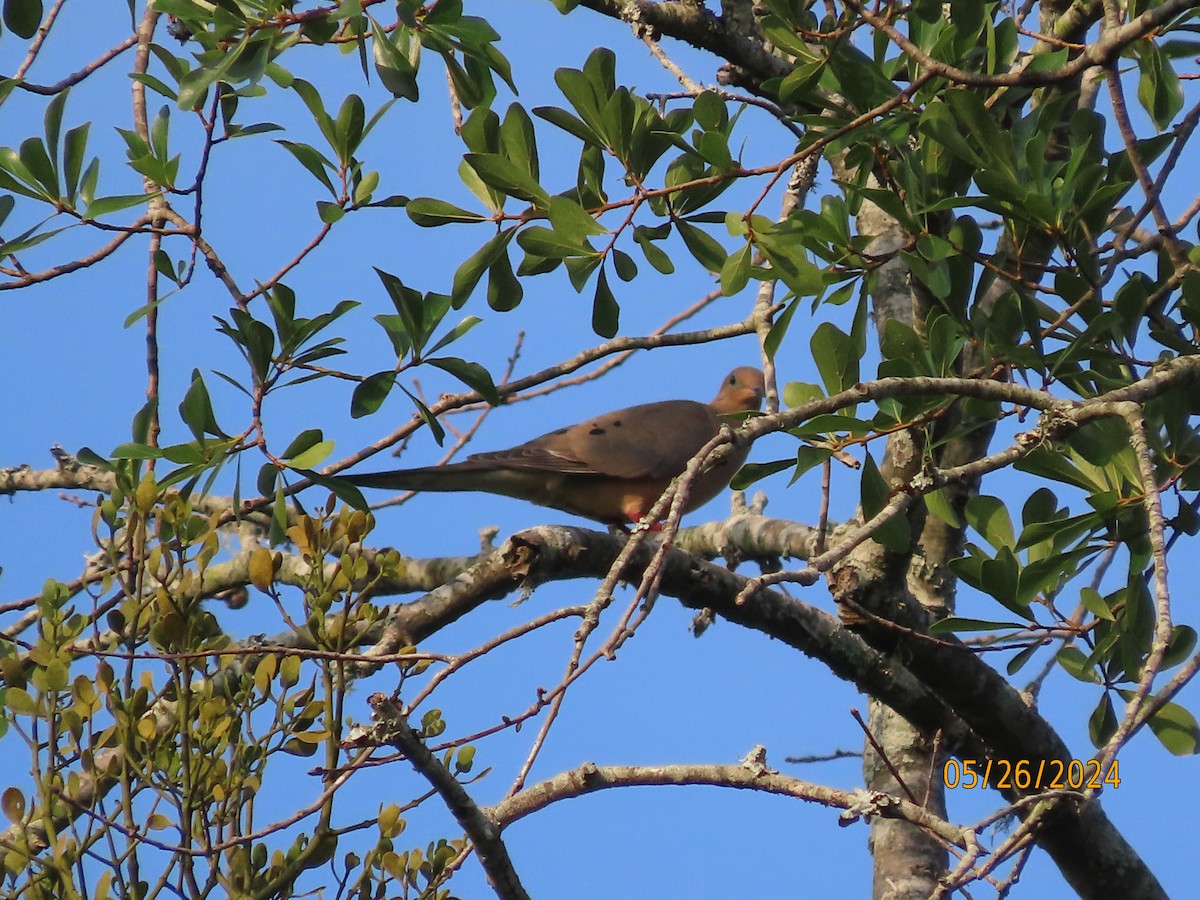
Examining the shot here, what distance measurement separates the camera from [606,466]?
5.22 m

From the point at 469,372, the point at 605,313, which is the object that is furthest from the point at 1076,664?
the point at 469,372

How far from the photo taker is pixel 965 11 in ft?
8.98

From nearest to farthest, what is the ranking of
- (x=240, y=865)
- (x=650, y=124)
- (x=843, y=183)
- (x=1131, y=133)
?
(x=240, y=865), (x=1131, y=133), (x=843, y=183), (x=650, y=124)

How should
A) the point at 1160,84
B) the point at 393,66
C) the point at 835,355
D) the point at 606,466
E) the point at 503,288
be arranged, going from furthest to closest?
the point at 606,466 → the point at 503,288 → the point at 1160,84 → the point at 835,355 → the point at 393,66

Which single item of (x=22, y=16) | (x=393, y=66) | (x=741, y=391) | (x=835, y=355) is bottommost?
(x=835, y=355)

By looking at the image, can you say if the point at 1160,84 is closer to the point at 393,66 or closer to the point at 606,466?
the point at 393,66

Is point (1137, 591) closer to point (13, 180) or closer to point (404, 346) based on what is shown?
point (404, 346)

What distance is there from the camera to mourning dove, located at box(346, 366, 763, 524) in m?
4.92

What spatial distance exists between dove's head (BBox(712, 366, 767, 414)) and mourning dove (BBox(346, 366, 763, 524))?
3.34 feet

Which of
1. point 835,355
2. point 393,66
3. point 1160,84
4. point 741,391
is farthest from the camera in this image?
point 741,391

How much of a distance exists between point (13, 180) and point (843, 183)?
1925mm

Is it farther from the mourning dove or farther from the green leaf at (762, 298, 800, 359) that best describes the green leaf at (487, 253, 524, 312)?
the mourning dove

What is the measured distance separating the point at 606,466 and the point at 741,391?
76.6 inches

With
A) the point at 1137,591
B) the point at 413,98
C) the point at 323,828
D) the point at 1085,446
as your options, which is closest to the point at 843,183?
the point at 1085,446
